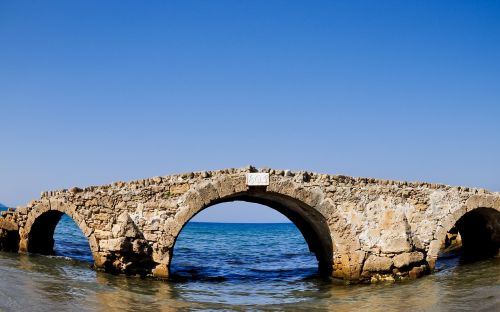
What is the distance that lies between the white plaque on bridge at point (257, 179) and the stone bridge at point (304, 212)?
0.02 metres

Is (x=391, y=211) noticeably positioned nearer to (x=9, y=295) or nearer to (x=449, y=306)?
(x=449, y=306)

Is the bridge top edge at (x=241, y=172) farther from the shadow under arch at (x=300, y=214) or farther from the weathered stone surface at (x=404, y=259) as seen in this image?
the weathered stone surface at (x=404, y=259)

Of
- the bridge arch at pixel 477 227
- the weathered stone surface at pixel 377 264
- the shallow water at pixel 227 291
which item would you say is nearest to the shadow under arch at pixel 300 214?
the shallow water at pixel 227 291

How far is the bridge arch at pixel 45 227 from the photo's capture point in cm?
1124

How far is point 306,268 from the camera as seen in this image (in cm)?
1567

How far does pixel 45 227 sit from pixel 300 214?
7.54 m

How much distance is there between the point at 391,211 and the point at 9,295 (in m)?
8.54

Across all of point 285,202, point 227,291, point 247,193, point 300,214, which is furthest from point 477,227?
point 227,291

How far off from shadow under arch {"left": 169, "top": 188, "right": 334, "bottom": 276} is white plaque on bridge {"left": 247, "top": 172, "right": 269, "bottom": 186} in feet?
0.70

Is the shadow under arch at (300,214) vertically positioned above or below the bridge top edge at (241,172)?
below

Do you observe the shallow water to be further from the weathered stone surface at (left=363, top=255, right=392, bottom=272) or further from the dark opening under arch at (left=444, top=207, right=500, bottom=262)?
the dark opening under arch at (left=444, top=207, right=500, bottom=262)

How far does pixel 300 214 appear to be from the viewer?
13.7 meters

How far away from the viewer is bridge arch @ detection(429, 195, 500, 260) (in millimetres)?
12234

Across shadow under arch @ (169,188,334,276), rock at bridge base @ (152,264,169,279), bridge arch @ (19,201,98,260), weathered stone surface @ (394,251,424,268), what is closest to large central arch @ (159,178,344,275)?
shadow under arch @ (169,188,334,276)
